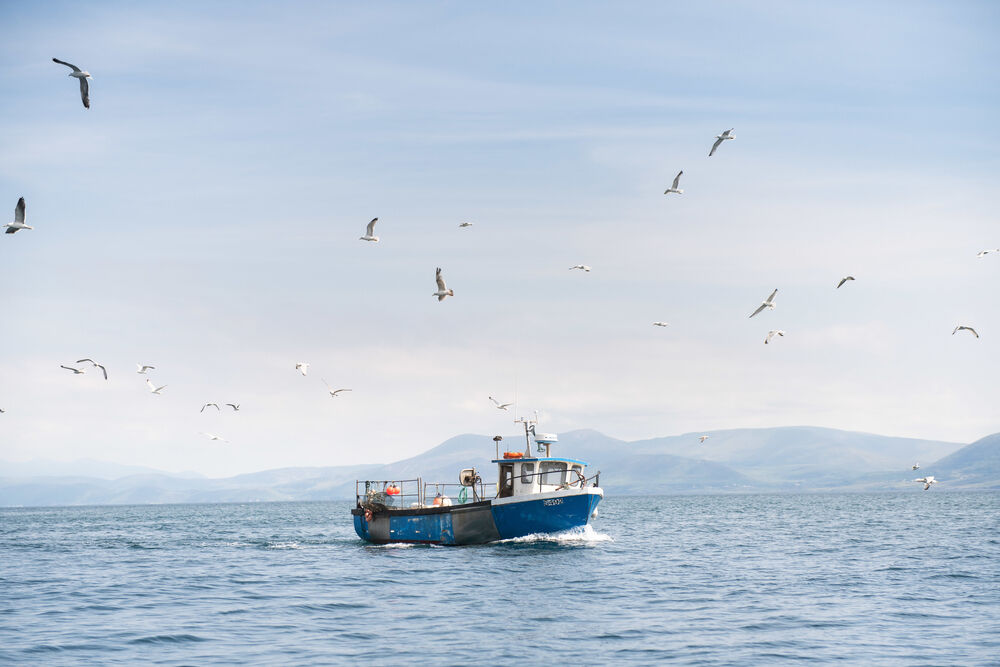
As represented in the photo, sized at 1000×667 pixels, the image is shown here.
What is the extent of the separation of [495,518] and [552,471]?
4.00 meters

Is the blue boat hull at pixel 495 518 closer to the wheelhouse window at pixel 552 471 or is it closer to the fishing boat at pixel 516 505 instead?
the fishing boat at pixel 516 505

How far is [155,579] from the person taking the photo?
44.2 meters

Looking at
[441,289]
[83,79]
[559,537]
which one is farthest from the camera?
[559,537]

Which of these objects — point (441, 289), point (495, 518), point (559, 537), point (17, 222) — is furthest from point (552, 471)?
point (17, 222)

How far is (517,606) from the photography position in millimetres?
32625

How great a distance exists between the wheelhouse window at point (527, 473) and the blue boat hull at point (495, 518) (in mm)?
1331

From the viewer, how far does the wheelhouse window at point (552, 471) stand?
50034 mm

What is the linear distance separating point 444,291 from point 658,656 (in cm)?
1981

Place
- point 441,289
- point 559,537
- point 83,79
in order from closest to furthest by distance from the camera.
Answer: point 83,79 → point 441,289 → point 559,537

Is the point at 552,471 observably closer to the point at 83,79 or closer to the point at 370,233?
the point at 370,233

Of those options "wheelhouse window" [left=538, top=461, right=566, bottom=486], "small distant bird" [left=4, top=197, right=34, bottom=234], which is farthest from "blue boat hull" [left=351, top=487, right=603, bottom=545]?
"small distant bird" [left=4, top=197, right=34, bottom=234]

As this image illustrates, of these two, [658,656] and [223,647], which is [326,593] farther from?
[658,656]

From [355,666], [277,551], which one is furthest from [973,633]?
[277,551]

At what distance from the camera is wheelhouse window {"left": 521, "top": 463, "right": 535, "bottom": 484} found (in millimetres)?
49625
